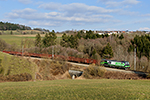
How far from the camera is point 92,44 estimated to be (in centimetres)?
8075

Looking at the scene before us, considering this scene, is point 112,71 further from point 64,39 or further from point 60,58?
point 64,39

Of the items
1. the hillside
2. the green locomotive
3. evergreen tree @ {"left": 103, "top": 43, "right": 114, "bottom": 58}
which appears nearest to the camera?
the hillside

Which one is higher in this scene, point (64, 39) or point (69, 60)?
point (64, 39)

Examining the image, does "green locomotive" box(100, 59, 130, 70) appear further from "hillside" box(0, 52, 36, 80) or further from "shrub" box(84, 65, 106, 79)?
"hillside" box(0, 52, 36, 80)

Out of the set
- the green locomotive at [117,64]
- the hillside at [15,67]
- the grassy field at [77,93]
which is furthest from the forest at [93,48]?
the grassy field at [77,93]

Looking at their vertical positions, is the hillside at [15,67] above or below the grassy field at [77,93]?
below

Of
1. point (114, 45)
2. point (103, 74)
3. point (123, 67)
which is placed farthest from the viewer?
point (114, 45)

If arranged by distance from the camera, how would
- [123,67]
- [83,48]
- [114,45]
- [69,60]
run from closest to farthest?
[123,67] → [69,60] → [83,48] → [114,45]

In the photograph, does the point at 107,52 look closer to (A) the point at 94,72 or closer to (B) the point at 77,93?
(A) the point at 94,72

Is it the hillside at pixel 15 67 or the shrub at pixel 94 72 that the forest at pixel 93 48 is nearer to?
the shrub at pixel 94 72

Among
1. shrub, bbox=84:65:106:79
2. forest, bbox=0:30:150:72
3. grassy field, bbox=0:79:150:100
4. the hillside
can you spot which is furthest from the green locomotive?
grassy field, bbox=0:79:150:100

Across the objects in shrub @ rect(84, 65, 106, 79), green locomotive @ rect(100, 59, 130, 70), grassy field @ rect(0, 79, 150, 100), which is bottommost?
shrub @ rect(84, 65, 106, 79)

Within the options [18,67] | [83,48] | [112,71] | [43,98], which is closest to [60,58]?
[18,67]

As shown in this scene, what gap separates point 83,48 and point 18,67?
45.1 m
